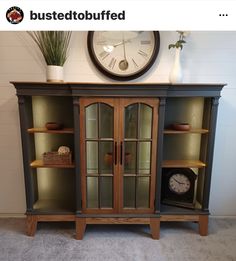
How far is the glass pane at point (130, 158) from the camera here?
5.90 feet

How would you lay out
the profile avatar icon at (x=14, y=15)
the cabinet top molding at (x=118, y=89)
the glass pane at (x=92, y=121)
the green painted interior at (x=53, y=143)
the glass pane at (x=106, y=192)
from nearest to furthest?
the profile avatar icon at (x=14, y=15) → the cabinet top molding at (x=118, y=89) → the glass pane at (x=92, y=121) → the glass pane at (x=106, y=192) → the green painted interior at (x=53, y=143)

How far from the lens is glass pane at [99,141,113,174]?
1.79 metres

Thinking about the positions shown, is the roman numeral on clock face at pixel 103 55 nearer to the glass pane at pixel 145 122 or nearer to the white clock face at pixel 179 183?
→ the glass pane at pixel 145 122

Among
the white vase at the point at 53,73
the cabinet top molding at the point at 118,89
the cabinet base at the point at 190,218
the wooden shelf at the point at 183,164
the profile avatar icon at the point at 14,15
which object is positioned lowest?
the cabinet base at the point at 190,218

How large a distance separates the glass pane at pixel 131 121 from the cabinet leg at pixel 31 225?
117 cm

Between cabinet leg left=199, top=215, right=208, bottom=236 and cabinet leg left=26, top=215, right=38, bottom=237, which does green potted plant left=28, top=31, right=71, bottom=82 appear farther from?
cabinet leg left=199, top=215, right=208, bottom=236

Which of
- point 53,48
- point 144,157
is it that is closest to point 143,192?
point 144,157

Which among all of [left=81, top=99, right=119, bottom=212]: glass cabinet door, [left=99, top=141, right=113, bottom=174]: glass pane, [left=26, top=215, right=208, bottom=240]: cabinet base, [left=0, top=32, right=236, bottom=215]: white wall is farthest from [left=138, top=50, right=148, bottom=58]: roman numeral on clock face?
[left=26, top=215, right=208, bottom=240]: cabinet base

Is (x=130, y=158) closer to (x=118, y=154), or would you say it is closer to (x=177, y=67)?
(x=118, y=154)

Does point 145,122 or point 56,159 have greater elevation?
point 145,122

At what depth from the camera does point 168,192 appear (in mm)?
2064

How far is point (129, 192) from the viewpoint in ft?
6.11

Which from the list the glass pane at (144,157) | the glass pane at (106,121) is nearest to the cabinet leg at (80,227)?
the glass pane at (144,157)

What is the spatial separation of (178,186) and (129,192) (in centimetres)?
54
